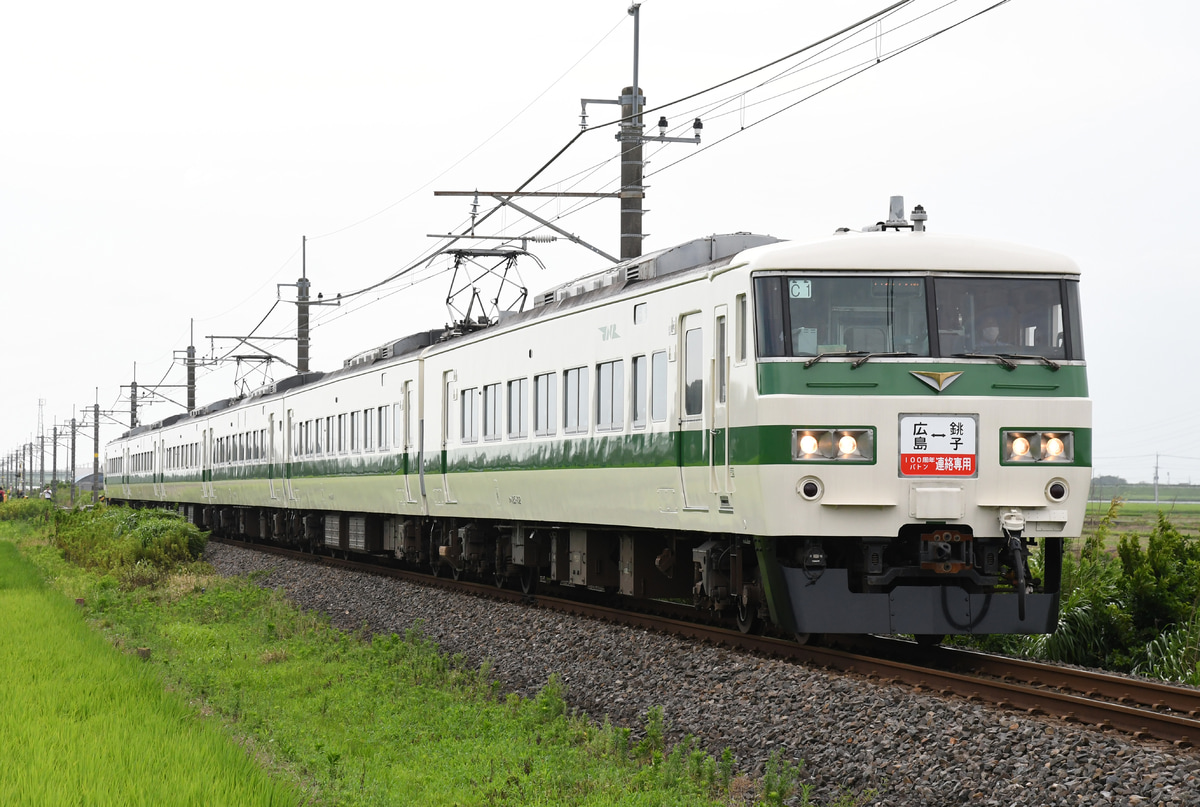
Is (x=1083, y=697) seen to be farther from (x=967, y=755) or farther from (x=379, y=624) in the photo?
(x=379, y=624)

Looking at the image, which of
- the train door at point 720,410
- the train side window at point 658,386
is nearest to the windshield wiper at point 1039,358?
the train door at point 720,410

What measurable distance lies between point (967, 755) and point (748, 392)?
148 inches

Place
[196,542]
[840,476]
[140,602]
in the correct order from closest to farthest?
[840,476]
[140,602]
[196,542]

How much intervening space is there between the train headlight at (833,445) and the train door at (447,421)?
9395mm

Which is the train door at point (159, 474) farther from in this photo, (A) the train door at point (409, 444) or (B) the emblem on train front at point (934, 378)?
(B) the emblem on train front at point (934, 378)

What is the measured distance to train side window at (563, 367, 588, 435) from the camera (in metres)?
14.4

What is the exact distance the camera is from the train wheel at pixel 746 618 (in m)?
11.7

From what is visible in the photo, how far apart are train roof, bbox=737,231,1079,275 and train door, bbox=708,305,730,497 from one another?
0.66 m

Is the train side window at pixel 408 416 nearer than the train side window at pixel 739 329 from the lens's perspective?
No

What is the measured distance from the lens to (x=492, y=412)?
1738 cm

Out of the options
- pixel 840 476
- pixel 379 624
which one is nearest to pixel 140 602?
pixel 379 624

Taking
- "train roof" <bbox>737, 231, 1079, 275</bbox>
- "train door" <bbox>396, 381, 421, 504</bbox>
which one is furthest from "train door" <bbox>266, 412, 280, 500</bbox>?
"train roof" <bbox>737, 231, 1079, 275</bbox>

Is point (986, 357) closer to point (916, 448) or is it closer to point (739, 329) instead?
point (916, 448)

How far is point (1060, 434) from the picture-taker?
10.5 metres
